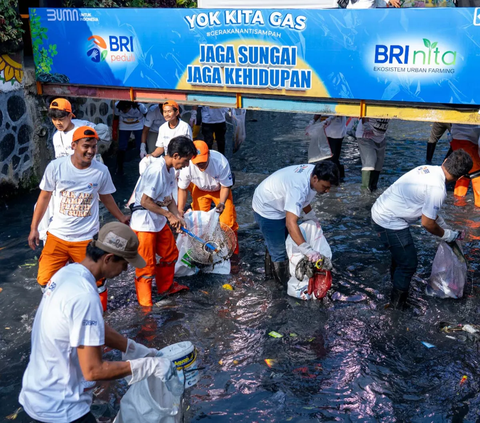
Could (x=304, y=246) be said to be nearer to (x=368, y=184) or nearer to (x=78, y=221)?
(x=78, y=221)

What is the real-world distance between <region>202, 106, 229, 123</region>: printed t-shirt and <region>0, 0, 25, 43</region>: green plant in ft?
11.1

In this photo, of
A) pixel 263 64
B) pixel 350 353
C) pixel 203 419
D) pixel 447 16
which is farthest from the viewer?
pixel 263 64

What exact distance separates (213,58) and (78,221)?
3795mm

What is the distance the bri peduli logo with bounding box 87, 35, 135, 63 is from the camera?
A: 8508 millimetres

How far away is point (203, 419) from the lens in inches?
164

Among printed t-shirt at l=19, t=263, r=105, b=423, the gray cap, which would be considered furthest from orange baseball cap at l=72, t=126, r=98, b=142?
printed t-shirt at l=19, t=263, r=105, b=423

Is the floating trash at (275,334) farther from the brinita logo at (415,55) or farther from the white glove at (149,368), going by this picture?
the brinita logo at (415,55)

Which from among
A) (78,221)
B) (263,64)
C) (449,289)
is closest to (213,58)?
(263,64)

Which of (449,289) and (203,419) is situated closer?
(203,419)

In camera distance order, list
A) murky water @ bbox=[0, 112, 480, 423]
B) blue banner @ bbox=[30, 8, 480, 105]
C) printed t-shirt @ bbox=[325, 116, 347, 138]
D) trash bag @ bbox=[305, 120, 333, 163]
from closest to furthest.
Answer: murky water @ bbox=[0, 112, 480, 423]
blue banner @ bbox=[30, 8, 480, 105]
printed t-shirt @ bbox=[325, 116, 347, 138]
trash bag @ bbox=[305, 120, 333, 163]

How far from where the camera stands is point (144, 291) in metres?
5.77

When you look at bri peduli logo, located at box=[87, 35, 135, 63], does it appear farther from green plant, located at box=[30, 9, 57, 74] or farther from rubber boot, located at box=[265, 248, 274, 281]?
rubber boot, located at box=[265, 248, 274, 281]

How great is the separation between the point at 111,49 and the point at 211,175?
3.35 meters

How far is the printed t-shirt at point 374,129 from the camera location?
9.17 metres
